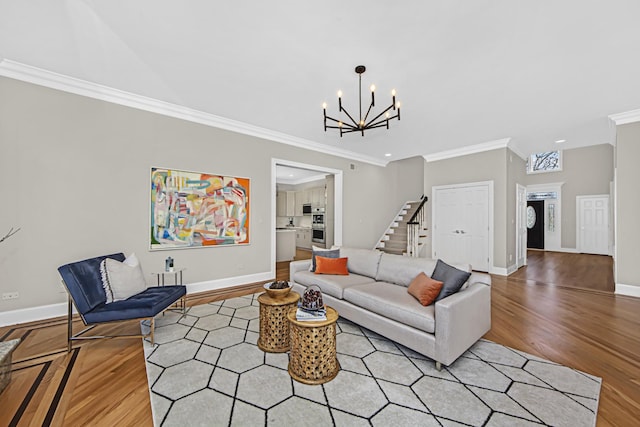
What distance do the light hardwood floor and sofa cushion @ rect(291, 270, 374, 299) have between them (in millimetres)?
1203

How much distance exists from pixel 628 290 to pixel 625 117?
9.09ft

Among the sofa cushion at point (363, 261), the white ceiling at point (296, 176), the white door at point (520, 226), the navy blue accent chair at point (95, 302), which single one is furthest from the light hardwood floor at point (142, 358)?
the white ceiling at point (296, 176)

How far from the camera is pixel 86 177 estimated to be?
3.41 metres

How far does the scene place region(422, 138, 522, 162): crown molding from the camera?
18.3 ft

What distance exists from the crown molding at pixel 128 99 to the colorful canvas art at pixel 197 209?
34.7 inches

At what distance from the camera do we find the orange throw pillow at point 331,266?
3.74m

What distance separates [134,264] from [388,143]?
203 inches

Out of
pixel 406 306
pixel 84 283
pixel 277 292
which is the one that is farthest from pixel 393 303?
pixel 84 283

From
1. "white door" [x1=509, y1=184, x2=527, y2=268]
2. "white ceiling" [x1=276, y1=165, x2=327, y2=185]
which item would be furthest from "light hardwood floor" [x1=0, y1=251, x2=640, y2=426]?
"white ceiling" [x1=276, y1=165, x2=327, y2=185]

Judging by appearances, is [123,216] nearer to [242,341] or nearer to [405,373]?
[242,341]

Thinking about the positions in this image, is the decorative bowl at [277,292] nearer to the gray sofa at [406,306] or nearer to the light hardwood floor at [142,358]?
the gray sofa at [406,306]

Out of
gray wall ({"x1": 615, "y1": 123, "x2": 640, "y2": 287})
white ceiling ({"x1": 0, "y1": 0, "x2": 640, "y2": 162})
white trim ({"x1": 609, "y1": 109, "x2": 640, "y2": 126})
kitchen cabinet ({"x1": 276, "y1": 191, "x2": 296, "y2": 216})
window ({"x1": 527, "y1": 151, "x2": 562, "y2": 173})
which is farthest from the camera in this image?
kitchen cabinet ({"x1": 276, "y1": 191, "x2": 296, "y2": 216})

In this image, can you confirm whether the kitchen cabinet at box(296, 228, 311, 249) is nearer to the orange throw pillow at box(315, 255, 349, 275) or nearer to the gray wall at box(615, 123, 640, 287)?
the orange throw pillow at box(315, 255, 349, 275)

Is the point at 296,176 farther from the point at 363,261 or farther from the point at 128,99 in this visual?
the point at 363,261
